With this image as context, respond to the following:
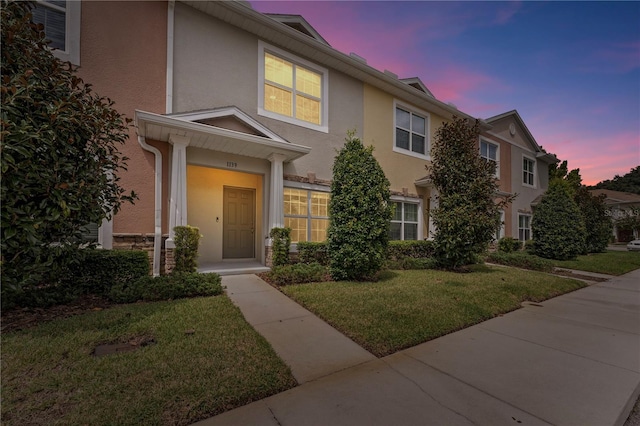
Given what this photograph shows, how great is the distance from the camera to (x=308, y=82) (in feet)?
29.0

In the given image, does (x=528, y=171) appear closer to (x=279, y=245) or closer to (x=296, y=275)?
(x=279, y=245)

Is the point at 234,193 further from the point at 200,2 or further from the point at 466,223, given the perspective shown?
the point at 466,223

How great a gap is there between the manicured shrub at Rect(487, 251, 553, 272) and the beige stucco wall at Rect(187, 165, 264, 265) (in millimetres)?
9682

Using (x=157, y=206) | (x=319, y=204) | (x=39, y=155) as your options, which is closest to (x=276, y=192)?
(x=319, y=204)

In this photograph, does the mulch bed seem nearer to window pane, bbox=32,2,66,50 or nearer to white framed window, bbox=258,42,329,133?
window pane, bbox=32,2,66,50

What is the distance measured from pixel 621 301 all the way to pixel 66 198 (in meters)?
10.4

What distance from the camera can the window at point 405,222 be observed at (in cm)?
1088

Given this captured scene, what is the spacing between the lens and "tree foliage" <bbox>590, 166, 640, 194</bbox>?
53.1 metres

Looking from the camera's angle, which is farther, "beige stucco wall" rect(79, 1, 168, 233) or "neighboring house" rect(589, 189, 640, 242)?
"neighboring house" rect(589, 189, 640, 242)

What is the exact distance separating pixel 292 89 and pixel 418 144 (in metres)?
6.26

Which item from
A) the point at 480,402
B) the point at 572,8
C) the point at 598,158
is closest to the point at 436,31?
the point at 572,8

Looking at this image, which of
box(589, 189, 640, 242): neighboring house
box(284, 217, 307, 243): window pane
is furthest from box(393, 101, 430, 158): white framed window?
box(589, 189, 640, 242): neighboring house

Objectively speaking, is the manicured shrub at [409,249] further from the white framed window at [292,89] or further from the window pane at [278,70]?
the window pane at [278,70]

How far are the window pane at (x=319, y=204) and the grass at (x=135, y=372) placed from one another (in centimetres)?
530
